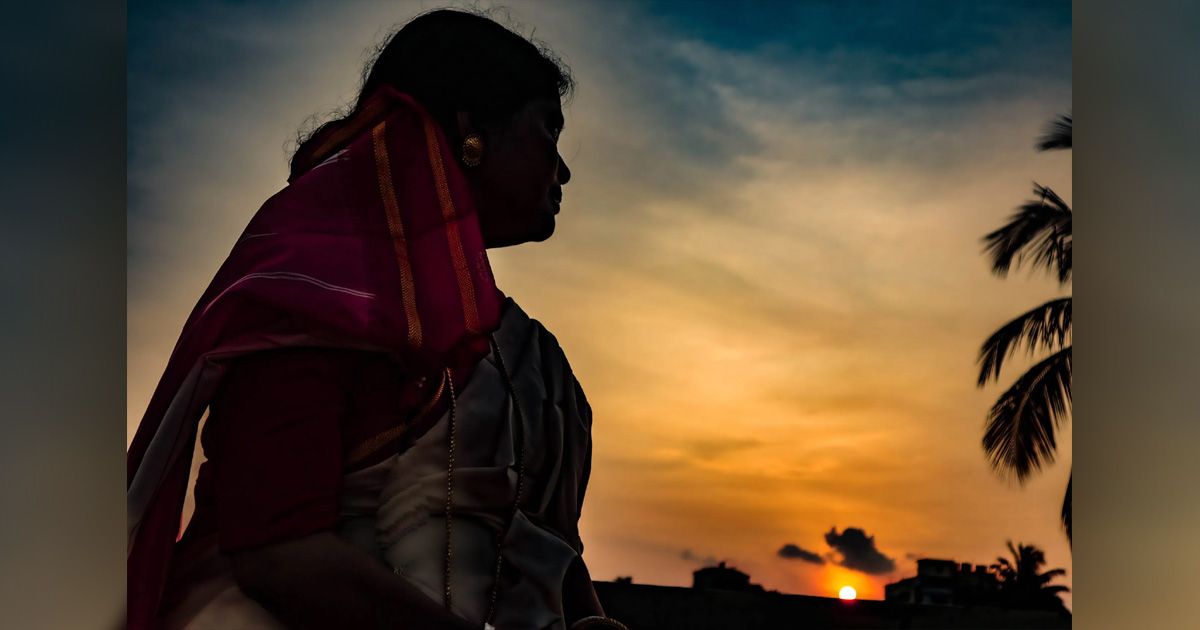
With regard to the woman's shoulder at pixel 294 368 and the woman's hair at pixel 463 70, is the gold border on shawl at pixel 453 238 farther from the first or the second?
the woman's shoulder at pixel 294 368

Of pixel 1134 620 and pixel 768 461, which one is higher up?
pixel 768 461

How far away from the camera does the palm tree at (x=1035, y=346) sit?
1823mm

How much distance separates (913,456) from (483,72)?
3.23 ft

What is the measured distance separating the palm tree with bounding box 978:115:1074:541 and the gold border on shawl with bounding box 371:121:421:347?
0.96 meters

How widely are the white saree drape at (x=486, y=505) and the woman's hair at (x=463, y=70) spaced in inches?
13.8

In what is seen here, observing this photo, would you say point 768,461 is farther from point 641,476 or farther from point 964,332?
point 964,332

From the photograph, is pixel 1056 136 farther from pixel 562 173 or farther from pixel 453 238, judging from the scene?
pixel 453 238

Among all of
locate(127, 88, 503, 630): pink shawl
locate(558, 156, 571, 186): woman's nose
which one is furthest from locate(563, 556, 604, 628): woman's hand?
locate(558, 156, 571, 186): woman's nose

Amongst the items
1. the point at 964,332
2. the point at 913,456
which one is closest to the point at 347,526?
the point at 913,456

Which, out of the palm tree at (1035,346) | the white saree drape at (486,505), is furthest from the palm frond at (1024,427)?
the white saree drape at (486,505)

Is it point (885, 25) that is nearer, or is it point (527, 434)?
point (527, 434)

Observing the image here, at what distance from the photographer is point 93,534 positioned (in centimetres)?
192

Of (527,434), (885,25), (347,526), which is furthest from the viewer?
(885,25)

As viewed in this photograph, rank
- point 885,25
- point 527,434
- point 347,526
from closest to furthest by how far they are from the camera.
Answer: point 347,526 < point 527,434 < point 885,25
